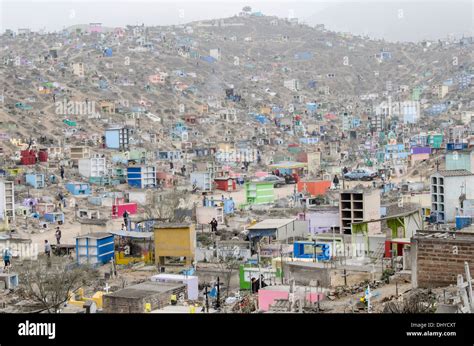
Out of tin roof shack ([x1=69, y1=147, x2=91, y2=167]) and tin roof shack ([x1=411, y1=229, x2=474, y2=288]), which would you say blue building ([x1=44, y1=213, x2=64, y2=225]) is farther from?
tin roof shack ([x1=411, y1=229, x2=474, y2=288])

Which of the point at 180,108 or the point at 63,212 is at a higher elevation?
the point at 180,108

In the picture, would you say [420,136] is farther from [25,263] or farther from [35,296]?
[35,296]

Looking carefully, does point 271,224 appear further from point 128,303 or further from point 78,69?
point 78,69

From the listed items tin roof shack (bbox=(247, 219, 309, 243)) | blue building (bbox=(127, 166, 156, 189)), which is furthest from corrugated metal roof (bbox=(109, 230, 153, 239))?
blue building (bbox=(127, 166, 156, 189))

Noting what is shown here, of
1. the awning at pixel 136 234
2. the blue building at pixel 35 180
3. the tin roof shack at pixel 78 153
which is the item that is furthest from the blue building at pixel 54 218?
the tin roof shack at pixel 78 153
